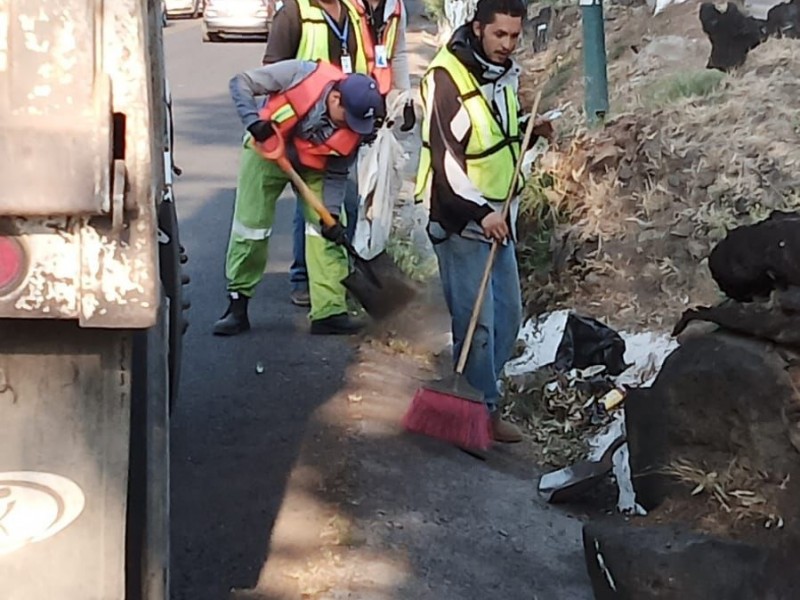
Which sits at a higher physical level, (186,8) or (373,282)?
(186,8)

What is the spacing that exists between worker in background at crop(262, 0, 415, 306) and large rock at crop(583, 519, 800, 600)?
267cm

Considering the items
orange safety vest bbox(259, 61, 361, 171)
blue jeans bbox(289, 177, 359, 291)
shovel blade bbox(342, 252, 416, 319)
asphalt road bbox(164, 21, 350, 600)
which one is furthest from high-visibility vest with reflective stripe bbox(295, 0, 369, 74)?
asphalt road bbox(164, 21, 350, 600)

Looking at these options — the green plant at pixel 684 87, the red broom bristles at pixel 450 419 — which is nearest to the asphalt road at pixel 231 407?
the red broom bristles at pixel 450 419

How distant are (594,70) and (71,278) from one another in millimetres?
6494

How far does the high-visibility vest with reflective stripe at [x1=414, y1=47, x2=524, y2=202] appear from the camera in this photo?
5.21 m

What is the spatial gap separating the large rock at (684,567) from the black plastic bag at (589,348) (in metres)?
2.04

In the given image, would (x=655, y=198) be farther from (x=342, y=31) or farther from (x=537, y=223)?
(x=342, y=31)

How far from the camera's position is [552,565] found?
4711mm

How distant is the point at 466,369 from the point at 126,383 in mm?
2991

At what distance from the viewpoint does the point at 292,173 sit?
6.50 metres

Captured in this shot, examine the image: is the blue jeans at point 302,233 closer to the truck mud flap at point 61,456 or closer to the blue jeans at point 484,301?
the blue jeans at point 484,301

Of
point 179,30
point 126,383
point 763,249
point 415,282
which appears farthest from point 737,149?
point 179,30

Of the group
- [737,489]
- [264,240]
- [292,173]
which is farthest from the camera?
[264,240]

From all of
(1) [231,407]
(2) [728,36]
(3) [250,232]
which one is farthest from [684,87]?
(1) [231,407]
